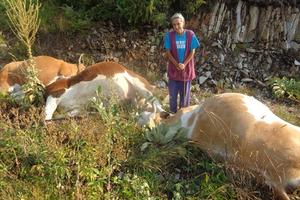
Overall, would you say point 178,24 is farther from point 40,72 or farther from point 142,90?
Result: point 40,72

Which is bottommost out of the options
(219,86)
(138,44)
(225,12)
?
(219,86)

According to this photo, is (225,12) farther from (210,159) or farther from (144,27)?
(210,159)

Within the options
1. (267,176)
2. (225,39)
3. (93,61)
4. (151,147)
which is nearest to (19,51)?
(93,61)

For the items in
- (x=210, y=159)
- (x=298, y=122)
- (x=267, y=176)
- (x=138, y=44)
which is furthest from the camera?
(x=138, y=44)

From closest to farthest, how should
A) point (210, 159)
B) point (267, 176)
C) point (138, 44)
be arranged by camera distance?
point (267, 176)
point (210, 159)
point (138, 44)

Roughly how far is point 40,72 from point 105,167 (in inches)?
102

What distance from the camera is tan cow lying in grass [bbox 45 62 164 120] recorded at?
6023 millimetres

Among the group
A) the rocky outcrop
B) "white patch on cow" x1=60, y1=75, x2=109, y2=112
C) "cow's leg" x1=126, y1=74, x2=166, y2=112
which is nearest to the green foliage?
the rocky outcrop

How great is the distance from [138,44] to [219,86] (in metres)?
1.78

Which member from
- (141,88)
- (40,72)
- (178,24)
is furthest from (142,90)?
(40,72)

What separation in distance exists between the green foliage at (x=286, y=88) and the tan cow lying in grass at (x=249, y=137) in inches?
127

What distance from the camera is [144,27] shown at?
8977 mm

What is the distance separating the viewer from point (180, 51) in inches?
242

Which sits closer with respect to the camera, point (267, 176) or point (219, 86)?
point (267, 176)
